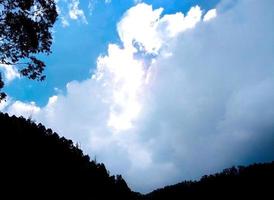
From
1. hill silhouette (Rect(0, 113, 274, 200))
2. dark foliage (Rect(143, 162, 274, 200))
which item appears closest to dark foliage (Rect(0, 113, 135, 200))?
hill silhouette (Rect(0, 113, 274, 200))

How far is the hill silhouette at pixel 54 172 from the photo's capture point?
501 inches

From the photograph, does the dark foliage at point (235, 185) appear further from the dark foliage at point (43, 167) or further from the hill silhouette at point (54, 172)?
the dark foliage at point (43, 167)

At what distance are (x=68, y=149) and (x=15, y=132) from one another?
4.05m

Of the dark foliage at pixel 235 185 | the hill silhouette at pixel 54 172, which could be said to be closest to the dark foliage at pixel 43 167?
the hill silhouette at pixel 54 172

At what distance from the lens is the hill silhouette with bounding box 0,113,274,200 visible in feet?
41.7

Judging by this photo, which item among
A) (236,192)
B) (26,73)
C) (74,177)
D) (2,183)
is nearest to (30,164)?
(2,183)

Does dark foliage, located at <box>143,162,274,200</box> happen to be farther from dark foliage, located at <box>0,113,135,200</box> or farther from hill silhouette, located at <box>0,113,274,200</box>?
dark foliage, located at <box>0,113,135,200</box>

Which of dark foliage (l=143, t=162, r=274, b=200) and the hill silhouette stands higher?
dark foliage (l=143, t=162, r=274, b=200)

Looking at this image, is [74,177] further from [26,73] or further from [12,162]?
[26,73]

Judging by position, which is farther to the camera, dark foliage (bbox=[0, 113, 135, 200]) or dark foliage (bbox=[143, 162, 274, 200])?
dark foliage (bbox=[143, 162, 274, 200])

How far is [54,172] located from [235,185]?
52.0 ft

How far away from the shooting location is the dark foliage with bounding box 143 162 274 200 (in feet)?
82.5

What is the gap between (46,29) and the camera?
57.7 feet

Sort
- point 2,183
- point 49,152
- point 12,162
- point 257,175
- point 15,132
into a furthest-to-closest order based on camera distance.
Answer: point 257,175 < point 49,152 < point 15,132 < point 12,162 < point 2,183
